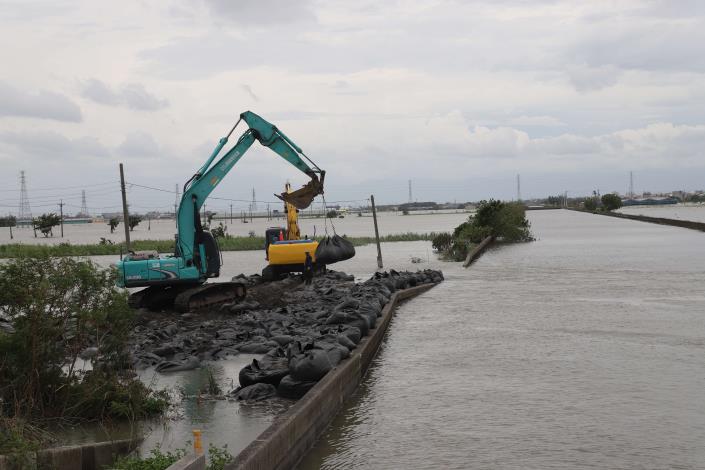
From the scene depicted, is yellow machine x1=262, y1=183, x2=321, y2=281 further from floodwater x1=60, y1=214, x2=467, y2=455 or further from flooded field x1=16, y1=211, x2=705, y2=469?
floodwater x1=60, y1=214, x2=467, y2=455

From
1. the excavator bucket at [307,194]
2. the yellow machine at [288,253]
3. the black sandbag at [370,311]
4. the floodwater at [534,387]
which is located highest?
the excavator bucket at [307,194]

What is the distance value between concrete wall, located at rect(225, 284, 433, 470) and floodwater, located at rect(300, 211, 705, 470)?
19cm

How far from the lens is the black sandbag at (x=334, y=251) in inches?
921

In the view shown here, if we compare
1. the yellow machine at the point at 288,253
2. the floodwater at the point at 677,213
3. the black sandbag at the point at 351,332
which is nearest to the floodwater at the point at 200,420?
the black sandbag at the point at 351,332

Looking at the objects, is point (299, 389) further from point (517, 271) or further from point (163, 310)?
point (517, 271)

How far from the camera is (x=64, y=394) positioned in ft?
29.8

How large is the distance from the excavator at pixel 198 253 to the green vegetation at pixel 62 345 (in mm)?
10192

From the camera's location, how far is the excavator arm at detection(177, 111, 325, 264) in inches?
814

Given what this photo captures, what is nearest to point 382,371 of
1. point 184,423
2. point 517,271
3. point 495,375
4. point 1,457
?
point 495,375

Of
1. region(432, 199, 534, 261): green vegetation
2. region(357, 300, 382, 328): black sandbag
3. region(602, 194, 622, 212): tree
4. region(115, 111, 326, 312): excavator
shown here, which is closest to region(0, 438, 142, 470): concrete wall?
region(357, 300, 382, 328): black sandbag

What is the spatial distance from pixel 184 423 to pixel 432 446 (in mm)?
2921

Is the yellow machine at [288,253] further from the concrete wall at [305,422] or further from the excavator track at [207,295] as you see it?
the concrete wall at [305,422]

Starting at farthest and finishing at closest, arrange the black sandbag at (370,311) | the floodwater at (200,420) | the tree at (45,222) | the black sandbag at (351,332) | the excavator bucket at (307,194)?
the tree at (45,222)
the excavator bucket at (307,194)
the black sandbag at (370,311)
the black sandbag at (351,332)
the floodwater at (200,420)

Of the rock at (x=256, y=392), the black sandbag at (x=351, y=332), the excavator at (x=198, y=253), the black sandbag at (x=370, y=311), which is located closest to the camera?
the rock at (x=256, y=392)
